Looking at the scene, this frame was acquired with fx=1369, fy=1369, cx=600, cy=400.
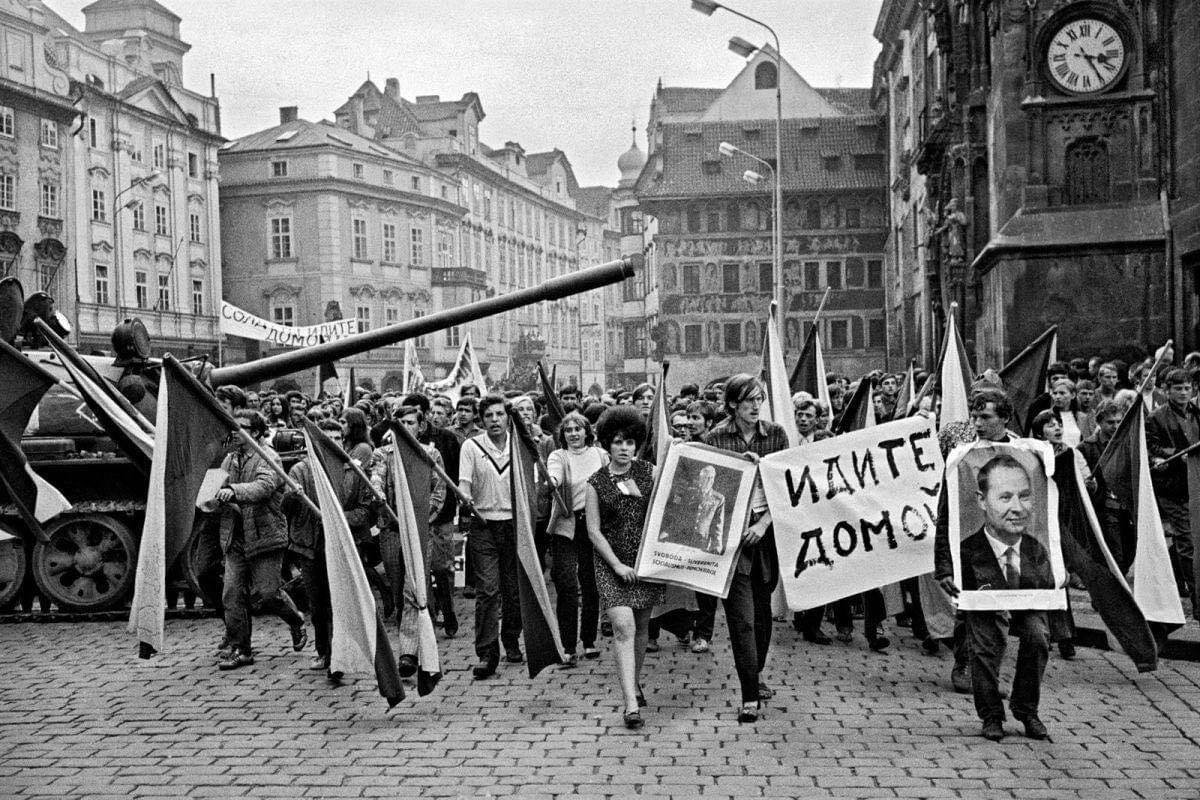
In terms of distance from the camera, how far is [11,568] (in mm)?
12344

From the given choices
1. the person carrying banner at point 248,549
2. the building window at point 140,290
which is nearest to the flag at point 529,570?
the person carrying banner at point 248,549

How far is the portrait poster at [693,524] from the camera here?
26.3 feet

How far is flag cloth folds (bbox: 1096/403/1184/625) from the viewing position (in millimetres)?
8672

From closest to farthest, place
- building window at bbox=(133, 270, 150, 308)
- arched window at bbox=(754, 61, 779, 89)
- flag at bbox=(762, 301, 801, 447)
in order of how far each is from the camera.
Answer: flag at bbox=(762, 301, 801, 447)
building window at bbox=(133, 270, 150, 308)
arched window at bbox=(754, 61, 779, 89)

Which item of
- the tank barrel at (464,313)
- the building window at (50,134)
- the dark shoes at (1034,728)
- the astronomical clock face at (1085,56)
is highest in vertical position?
the building window at (50,134)

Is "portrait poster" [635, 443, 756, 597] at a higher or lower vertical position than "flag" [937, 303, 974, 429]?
lower

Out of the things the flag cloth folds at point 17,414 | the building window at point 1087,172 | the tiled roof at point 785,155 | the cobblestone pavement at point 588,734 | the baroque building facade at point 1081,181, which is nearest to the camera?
the cobblestone pavement at point 588,734

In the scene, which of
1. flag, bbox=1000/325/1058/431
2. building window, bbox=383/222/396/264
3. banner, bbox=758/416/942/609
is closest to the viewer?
banner, bbox=758/416/942/609

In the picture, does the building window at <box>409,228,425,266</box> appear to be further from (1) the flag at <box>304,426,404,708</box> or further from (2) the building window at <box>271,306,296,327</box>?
(1) the flag at <box>304,426,404,708</box>

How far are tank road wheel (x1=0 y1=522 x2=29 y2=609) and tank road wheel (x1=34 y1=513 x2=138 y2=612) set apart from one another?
188mm

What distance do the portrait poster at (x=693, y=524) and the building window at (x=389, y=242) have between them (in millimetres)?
63729

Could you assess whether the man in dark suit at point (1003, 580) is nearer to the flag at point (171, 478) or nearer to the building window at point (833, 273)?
the flag at point (171, 478)

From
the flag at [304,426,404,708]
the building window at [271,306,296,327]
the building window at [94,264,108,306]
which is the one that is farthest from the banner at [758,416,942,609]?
the building window at [271,306,296,327]

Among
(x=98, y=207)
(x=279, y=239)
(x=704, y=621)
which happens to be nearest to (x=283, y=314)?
(x=279, y=239)
